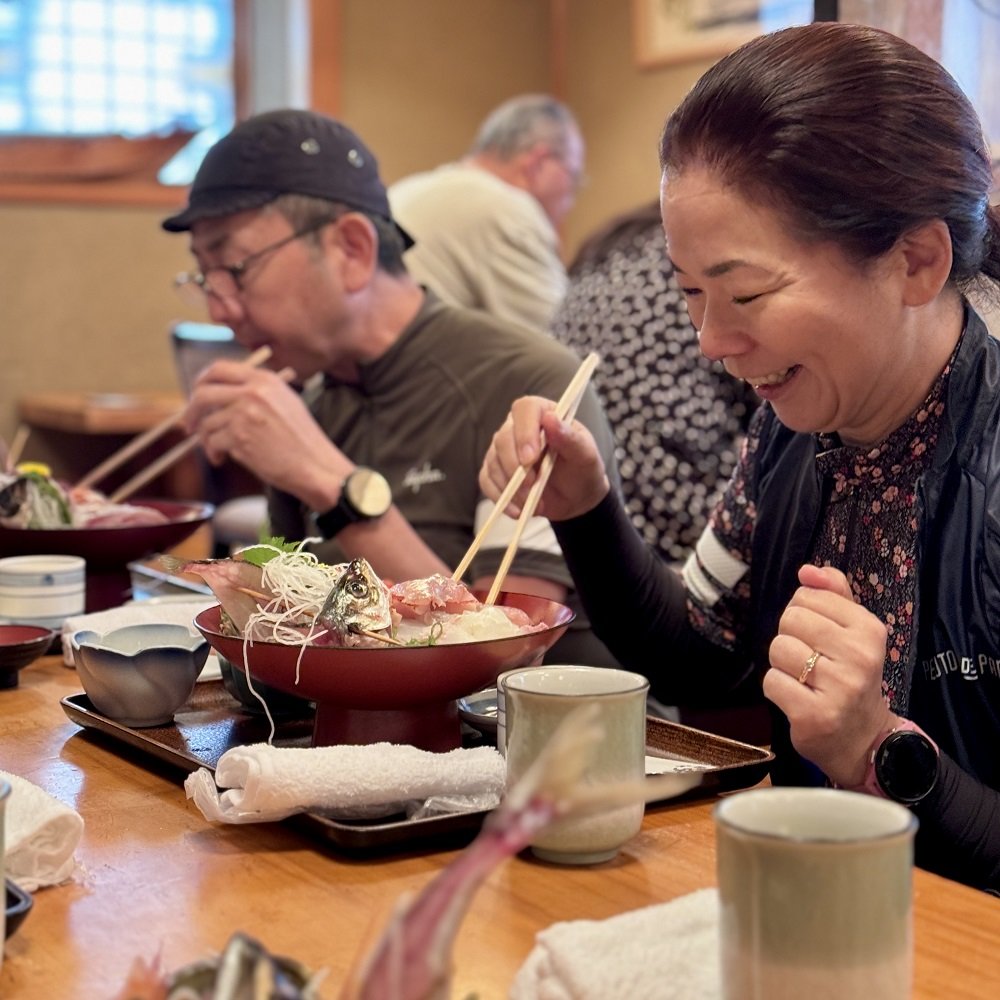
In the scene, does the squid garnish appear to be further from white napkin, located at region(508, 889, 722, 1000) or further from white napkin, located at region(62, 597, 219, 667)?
white napkin, located at region(62, 597, 219, 667)

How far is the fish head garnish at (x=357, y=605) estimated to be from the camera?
1.13m

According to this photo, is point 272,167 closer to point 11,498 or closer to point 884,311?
point 11,498

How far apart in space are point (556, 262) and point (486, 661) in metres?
2.87

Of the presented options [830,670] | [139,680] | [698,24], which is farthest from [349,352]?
[698,24]

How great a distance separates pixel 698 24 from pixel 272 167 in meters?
3.02

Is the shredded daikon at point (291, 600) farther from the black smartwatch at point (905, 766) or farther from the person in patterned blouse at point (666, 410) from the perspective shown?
the person in patterned blouse at point (666, 410)

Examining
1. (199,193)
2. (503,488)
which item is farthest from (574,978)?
(199,193)

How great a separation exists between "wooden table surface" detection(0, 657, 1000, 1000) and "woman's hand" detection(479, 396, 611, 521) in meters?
0.48

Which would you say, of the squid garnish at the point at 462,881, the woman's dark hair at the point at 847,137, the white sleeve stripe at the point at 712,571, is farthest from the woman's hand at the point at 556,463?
the squid garnish at the point at 462,881

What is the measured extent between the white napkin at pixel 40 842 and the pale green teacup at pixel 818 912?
451 millimetres

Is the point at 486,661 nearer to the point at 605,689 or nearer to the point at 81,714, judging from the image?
the point at 605,689

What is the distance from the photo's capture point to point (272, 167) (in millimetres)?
2148

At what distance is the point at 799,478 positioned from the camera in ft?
4.98

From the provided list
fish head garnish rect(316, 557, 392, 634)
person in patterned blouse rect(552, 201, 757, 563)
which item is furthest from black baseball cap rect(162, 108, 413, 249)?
fish head garnish rect(316, 557, 392, 634)
